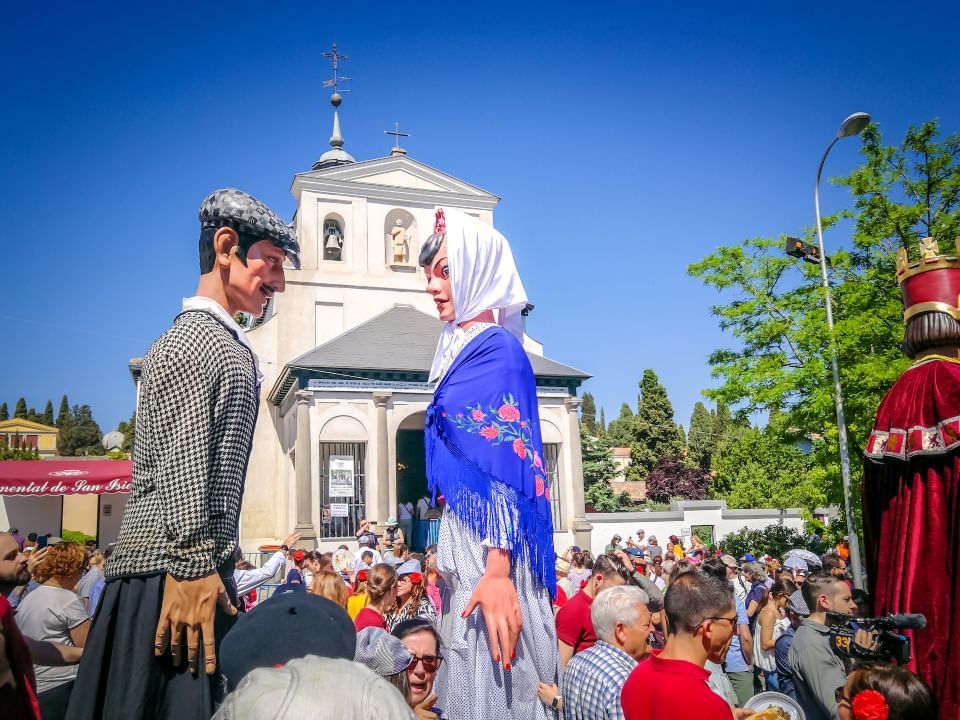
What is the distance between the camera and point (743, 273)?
858 inches

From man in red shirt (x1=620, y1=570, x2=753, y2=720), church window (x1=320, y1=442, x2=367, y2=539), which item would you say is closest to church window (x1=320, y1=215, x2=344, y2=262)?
church window (x1=320, y1=442, x2=367, y2=539)

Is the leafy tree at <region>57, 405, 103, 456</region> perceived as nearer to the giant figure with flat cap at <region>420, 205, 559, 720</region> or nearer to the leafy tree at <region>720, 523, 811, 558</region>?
the leafy tree at <region>720, 523, 811, 558</region>

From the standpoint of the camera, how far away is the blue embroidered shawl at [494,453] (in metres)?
3.41

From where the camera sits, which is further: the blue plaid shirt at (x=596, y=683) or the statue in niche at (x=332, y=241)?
the statue in niche at (x=332, y=241)

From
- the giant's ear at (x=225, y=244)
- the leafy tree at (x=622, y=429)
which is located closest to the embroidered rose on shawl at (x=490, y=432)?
the giant's ear at (x=225, y=244)

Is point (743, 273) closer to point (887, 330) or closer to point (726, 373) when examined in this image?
point (726, 373)

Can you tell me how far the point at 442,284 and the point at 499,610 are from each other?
165cm

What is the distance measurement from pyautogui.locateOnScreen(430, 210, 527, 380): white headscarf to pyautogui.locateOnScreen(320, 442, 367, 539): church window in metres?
23.0

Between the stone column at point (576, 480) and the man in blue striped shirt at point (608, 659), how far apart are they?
78.5 feet

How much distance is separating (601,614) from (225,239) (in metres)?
2.79

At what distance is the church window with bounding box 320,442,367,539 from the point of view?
26.2 m

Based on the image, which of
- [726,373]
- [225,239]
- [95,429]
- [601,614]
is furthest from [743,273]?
[95,429]

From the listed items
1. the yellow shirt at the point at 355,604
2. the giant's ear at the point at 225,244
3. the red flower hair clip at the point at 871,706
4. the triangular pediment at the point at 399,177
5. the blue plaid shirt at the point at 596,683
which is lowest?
the yellow shirt at the point at 355,604

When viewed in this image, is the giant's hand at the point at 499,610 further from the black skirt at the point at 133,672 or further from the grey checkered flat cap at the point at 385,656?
the black skirt at the point at 133,672
